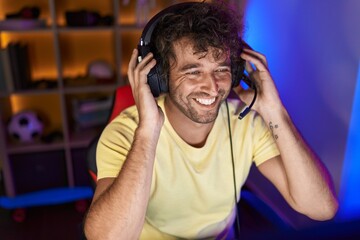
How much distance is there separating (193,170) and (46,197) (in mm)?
1678

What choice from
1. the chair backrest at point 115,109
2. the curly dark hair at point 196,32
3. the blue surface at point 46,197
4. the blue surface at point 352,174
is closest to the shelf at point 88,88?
the blue surface at point 46,197

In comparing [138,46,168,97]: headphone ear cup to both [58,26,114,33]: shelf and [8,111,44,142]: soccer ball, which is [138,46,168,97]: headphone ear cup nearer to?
[58,26,114,33]: shelf

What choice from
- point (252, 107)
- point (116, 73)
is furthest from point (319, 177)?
point (116, 73)

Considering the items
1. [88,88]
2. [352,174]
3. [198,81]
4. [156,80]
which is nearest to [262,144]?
[198,81]

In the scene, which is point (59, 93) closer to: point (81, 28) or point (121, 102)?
point (81, 28)

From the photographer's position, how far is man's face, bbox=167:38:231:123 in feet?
3.81

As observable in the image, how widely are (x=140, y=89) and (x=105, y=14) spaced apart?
1.76 metres

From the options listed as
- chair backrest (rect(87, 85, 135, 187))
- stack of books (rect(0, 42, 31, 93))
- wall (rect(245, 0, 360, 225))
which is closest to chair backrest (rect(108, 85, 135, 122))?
chair backrest (rect(87, 85, 135, 187))

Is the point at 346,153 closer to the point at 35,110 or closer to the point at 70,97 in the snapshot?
the point at 70,97

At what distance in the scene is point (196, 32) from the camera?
1.15m

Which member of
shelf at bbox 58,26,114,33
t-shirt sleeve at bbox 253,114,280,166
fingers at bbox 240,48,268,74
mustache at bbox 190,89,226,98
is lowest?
t-shirt sleeve at bbox 253,114,280,166

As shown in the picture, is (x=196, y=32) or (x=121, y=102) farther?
(x=121, y=102)

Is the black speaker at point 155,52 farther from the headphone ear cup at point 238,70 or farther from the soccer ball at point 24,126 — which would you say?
the soccer ball at point 24,126

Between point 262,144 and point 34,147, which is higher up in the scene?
point 262,144
